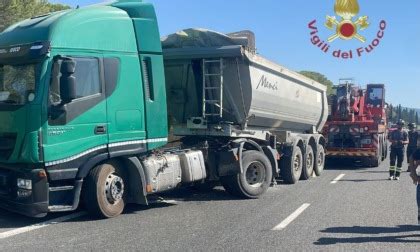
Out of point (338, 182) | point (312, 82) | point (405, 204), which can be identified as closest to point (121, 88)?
point (405, 204)

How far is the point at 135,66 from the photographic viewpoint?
819 cm

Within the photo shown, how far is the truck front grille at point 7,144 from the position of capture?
703 centimetres

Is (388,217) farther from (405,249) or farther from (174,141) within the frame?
(174,141)

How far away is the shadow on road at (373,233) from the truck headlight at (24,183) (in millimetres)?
3845

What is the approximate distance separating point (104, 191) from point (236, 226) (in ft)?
6.62

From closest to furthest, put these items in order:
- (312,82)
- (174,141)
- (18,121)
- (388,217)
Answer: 1. (18,121)
2. (388,217)
3. (174,141)
4. (312,82)

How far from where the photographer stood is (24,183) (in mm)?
7051

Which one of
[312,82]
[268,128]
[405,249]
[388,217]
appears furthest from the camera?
[312,82]

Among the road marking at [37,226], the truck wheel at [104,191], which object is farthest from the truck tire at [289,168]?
the road marking at [37,226]

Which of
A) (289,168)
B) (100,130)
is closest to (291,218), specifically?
(100,130)

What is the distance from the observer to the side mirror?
6.90 meters

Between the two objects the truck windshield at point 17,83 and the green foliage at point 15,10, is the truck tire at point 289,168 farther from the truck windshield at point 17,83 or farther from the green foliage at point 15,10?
the green foliage at point 15,10

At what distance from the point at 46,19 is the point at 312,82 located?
358 inches

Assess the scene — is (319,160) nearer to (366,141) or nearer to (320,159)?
(320,159)
